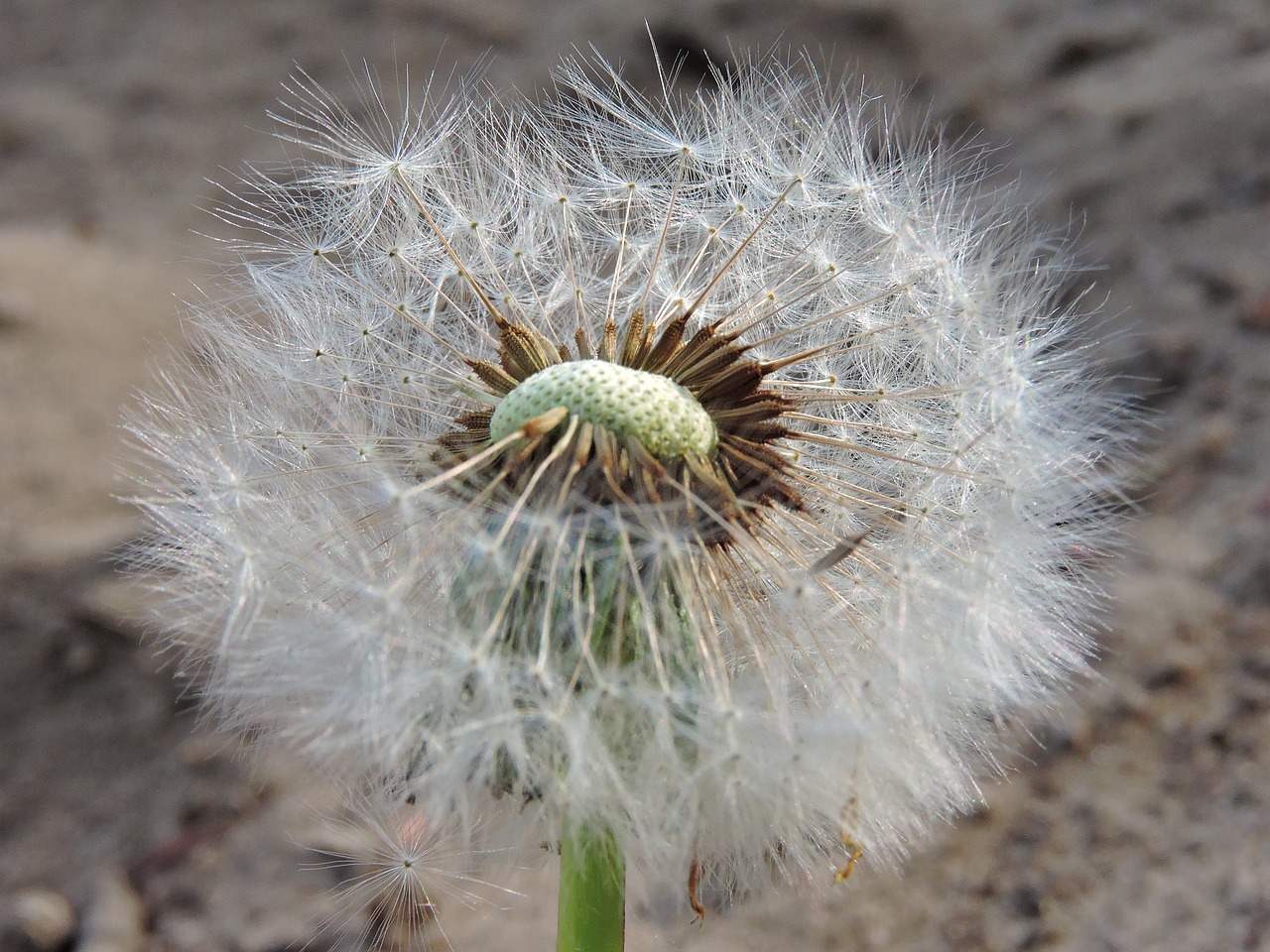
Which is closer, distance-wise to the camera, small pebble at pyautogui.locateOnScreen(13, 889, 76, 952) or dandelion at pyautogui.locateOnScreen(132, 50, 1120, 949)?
dandelion at pyautogui.locateOnScreen(132, 50, 1120, 949)

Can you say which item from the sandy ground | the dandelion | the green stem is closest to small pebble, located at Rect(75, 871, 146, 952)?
the sandy ground

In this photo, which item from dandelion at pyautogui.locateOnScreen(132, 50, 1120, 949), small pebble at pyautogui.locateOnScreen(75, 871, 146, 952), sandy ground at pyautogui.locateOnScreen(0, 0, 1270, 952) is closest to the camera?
dandelion at pyautogui.locateOnScreen(132, 50, 1120, 949)

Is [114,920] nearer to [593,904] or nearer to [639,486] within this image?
[593,904]

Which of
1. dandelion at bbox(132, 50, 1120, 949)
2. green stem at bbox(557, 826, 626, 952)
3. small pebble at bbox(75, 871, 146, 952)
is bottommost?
small pebble at bbox(75, 871, 146, 952)

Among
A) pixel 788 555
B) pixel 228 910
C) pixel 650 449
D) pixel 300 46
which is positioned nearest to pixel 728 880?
pixel 788 555

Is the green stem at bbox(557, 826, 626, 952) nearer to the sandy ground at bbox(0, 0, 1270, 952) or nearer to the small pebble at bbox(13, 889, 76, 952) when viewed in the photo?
the sandy ground at bbox(0, 0, 1270, 952)

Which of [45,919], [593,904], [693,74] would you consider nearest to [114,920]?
[45,919]

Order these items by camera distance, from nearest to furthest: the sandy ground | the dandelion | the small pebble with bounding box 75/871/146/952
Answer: the dandelion < the sandy ground < the small pebble with bounding box 75/871/146/952

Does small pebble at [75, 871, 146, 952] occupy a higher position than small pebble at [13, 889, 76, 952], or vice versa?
small pebble at [75, 871, 146, 952]
